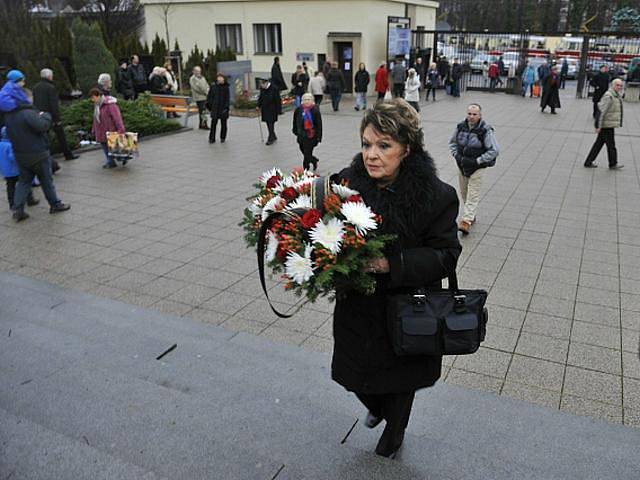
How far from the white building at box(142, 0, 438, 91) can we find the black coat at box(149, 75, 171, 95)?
9.95 m

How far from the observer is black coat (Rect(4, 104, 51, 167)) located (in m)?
7.99

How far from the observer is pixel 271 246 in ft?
9.07

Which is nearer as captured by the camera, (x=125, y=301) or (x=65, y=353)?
(x=65, y=353)

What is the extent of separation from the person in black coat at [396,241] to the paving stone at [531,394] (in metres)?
1.47

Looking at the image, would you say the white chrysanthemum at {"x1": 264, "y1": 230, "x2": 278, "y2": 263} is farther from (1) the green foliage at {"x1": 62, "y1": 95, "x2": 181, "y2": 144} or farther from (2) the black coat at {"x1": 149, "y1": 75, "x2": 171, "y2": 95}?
(2) the black coat at {"x1": 149, "y1": 75, "x2": 171, "y2": 95}

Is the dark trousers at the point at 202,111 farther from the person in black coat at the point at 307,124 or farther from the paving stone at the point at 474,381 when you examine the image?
the paving stone at the point at 474,381

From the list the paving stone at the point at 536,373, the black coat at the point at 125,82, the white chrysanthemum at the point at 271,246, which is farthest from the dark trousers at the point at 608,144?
the black coat at the point at 125,82

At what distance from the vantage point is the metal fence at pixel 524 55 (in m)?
25.5

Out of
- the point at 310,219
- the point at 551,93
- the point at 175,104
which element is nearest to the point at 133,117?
the point at 175,104

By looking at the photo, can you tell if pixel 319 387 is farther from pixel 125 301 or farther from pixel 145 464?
pixel 125 301

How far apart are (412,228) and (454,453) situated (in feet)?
4.72

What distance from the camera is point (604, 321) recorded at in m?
5.30

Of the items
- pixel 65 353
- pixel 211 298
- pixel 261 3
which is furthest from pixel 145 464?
pixel 261 3

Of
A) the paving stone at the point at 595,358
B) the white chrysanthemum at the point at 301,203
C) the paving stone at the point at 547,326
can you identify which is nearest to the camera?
the white chrysanthemum at the point at 301,203
